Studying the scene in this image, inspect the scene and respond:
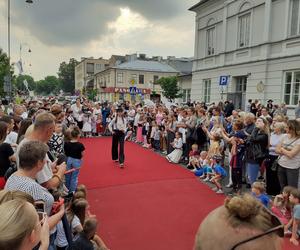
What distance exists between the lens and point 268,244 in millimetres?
1143

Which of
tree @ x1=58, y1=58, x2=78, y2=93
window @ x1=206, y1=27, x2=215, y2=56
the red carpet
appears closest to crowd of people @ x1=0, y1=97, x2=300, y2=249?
the red carpet

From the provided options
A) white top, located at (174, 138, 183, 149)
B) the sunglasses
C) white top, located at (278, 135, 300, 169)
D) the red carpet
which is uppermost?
the sunglasses

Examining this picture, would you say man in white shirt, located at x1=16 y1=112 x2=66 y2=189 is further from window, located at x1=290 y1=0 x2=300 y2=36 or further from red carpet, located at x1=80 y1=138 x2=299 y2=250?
window, located at x1=290 y1=0 x2=300 y2=36

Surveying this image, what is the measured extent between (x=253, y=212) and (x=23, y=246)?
1172mm

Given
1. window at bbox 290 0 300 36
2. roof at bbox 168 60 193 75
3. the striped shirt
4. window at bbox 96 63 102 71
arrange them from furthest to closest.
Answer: window at bbox 96 63 102 71, roof at bbox 168 60 193 75, window at bbox 290 0 300 36, the striped shirt

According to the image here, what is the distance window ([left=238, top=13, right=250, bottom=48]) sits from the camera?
2033cm

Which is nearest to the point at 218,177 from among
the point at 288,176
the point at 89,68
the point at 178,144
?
the point at 288,176

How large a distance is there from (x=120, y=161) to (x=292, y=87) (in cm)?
1191

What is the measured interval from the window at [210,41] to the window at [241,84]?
13.2 ft

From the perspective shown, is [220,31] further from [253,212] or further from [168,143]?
[253,212]

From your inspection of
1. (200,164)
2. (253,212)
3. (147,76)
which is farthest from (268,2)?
(147,76)

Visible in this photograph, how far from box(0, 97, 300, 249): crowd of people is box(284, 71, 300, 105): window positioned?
3059 millimetres

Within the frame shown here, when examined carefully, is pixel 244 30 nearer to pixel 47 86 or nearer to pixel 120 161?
pixel 120 161

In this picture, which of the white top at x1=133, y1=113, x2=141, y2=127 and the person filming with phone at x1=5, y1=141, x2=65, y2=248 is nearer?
the person filming with phone at x1=5, y1=141, x2=65, y2=248
